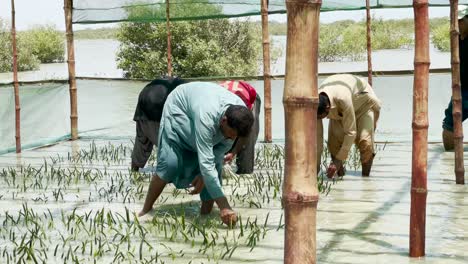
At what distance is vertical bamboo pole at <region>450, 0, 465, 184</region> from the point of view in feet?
25.8

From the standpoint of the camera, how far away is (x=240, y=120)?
5809 mm

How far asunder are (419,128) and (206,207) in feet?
7.26

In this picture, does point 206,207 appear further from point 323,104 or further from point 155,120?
point 155,120

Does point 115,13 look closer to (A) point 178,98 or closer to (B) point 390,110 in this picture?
(B) point 390,110

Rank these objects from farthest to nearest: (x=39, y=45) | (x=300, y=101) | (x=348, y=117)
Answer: (x=39, y=45), (x=348, y=117), (x=300, y=101)

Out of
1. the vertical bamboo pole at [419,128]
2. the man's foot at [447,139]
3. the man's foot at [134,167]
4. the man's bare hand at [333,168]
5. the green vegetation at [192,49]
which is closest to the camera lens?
the vertical bamboo pole at [419,128]

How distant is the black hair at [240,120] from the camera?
229 inches

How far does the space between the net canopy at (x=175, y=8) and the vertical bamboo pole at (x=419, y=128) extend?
7.17 meters

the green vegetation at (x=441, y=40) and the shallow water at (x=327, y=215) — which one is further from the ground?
the green vegetation at (x=441, y=40)

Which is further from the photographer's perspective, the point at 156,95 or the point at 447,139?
the point at 447,139

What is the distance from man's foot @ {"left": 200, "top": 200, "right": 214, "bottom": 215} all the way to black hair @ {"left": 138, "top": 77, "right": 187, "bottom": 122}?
6.76 feet

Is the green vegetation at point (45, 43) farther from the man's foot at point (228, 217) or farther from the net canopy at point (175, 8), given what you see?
the man's foot at point (228, 217)

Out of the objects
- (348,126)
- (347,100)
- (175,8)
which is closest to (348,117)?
(348,126)

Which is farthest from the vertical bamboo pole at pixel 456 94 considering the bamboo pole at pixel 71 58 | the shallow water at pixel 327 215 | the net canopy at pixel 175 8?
the bamboo pole at pixel 71 58
